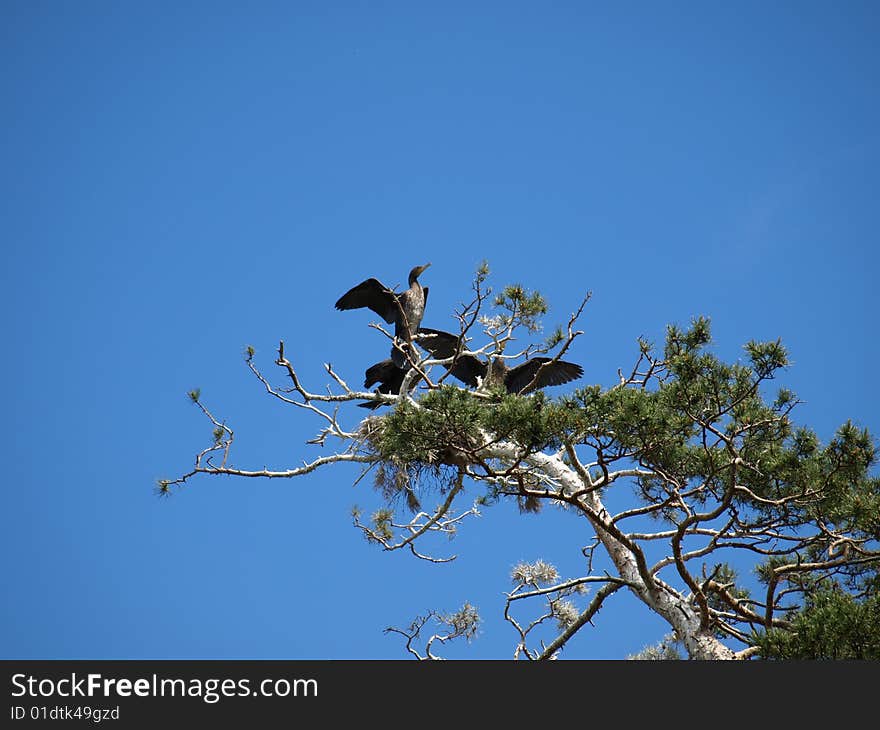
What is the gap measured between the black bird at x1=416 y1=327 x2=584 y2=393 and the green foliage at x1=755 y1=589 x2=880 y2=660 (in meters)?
3.27

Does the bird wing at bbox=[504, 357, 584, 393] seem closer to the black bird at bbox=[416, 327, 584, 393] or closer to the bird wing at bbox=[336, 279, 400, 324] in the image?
the black bird at bbox=[416, 327, 584, 393]

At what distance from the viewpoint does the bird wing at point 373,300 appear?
27.7 feet

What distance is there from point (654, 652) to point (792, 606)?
4.96ft

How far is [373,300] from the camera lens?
8.62 m

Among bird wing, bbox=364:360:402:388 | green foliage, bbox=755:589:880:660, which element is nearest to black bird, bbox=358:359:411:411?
bird wing, bbox=364:360:402:388

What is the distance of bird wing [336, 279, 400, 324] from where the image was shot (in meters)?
8.45

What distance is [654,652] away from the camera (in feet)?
27.2

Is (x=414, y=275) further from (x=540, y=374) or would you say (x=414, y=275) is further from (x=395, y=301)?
(x=540, y=374)

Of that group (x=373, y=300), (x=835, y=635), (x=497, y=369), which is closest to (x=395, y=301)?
(x=373, y=300)
